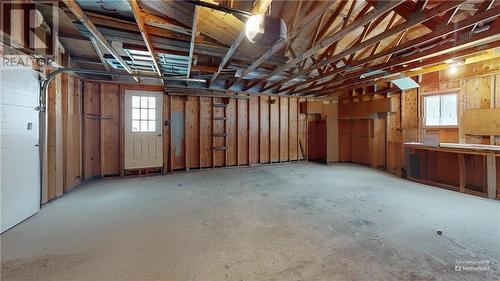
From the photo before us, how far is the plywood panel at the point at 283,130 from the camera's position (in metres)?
7.00

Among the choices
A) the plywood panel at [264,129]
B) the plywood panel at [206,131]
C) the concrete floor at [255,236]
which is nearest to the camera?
the concrete floor at [255,236]

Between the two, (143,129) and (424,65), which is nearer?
(424,65)

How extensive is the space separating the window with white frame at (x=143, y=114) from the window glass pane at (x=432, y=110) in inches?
270

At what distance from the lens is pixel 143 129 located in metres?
5.25

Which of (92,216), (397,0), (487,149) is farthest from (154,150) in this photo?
(487,149)

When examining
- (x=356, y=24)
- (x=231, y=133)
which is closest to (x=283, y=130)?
(x=231, y=133)

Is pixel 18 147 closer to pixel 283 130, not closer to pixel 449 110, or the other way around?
pixel 283 130

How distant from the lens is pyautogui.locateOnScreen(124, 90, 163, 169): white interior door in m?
5.11

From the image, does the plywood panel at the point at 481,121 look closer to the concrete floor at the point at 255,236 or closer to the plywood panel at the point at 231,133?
the concrete floor at the point at 255,236

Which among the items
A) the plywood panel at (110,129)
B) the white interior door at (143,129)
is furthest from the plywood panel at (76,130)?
the white interior door at (143,129)

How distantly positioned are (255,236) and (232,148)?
165 inches

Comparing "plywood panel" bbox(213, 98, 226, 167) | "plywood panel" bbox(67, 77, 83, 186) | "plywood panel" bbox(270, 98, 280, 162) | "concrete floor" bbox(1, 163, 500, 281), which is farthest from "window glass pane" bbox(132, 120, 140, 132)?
"plywood panel" bbox(270, 98, 280, 162)

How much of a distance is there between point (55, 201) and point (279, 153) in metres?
5.57

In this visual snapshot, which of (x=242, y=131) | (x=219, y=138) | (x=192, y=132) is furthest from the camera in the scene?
(x=242, y=131)
